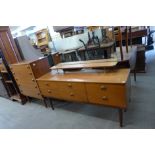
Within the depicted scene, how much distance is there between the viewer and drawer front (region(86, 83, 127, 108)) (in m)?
1.66

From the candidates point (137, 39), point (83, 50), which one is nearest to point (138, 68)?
point (83, 50)

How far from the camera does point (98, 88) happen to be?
5.90 feet

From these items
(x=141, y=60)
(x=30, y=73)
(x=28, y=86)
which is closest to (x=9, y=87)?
(x=28, y=86)

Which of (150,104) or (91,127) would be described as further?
(150,104)

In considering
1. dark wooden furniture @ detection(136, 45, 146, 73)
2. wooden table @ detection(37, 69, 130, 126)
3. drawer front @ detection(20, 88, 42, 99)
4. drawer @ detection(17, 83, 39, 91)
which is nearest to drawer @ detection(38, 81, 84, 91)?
wooden table @ detection(37, 69, 130, 126)

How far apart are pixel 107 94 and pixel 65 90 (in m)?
0.70

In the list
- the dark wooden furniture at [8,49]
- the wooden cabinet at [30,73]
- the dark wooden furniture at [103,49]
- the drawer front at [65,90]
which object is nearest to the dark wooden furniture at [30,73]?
the wooden cabinet at [30,73]

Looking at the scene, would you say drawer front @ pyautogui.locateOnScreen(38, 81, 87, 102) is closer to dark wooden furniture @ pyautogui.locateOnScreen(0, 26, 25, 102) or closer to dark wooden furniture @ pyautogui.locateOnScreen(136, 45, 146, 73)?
dark wooden furniture @ pyautogui.locateOnScreen(0, 26, 25, 102)

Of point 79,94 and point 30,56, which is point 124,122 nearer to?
point 79,94

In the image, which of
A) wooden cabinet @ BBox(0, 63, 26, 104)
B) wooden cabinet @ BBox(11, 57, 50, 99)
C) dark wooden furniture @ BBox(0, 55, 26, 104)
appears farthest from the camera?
wooden cabinet @ BBox(0, 63, 26, 104)

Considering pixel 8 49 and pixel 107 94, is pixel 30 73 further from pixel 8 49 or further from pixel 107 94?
pixel 107 94

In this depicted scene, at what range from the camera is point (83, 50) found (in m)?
4.28

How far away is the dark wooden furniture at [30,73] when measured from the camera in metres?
2.51
